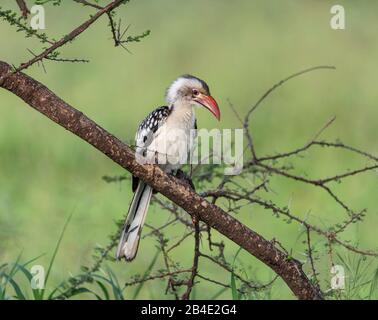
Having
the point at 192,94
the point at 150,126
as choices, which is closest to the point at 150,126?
the point at 150,126

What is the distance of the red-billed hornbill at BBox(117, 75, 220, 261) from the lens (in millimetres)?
4746

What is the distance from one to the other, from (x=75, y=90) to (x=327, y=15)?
127 inches

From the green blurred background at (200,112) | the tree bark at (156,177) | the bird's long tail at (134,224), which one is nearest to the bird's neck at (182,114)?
the bird's long tail at (134,224)

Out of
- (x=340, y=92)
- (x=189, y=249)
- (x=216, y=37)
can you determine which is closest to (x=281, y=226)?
(x=189, y=249)

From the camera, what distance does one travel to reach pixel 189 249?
7371 millimetres

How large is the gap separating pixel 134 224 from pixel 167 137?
17.4 inches

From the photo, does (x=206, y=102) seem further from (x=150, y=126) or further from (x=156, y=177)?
(x=156, y=177)

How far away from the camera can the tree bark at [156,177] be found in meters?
3.83

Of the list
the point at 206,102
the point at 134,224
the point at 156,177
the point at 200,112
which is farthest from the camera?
the point at 200,112

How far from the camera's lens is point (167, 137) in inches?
196

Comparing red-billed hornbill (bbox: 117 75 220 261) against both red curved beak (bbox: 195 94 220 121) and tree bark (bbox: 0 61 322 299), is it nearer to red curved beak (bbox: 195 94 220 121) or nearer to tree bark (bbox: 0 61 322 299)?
red curved beak (bbox: 195 94 220 121)

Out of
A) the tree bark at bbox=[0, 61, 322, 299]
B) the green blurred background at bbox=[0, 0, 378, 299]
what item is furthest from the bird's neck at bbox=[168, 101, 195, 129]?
the tree bark at bbox=[0, 61, 322, 299]
